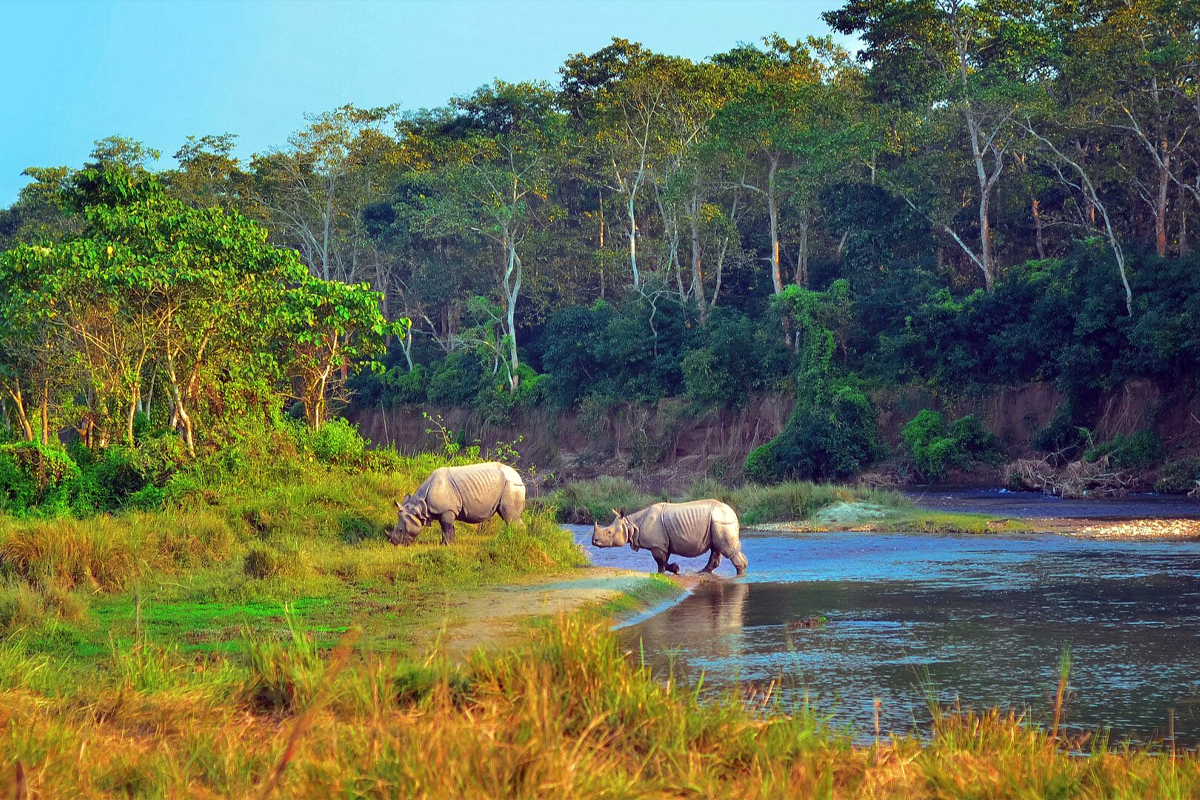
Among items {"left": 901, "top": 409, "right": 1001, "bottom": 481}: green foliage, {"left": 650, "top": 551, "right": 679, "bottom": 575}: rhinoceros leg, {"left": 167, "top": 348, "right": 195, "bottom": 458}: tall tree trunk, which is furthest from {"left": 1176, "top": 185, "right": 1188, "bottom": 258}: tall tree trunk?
{"left": 167, "top": 348, "right": 195, "bottom": 458}: tall tree trunk

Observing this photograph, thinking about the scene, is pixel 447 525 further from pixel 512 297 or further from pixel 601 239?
pixel 601 239

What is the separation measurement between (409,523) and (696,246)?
1218 inches

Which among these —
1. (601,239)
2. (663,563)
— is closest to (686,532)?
(663,563)

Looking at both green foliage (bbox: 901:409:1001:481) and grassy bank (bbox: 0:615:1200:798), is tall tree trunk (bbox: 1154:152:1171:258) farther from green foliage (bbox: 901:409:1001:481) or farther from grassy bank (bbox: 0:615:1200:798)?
grassy bank (bbox: 0:615:1200:798)

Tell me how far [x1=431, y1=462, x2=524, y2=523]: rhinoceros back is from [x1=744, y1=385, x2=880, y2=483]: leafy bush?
21.7 m

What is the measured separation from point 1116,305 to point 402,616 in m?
28.3

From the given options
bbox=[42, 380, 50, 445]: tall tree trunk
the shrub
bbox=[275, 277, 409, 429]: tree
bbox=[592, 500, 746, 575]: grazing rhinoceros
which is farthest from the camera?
bbox=[275, 277, 409, 429]: tree

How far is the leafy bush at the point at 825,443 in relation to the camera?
38562 millimetres

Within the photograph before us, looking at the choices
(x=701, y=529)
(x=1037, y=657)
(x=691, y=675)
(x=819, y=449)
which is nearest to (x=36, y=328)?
(x=701, y=529)

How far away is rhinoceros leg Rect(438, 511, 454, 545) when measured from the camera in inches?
663

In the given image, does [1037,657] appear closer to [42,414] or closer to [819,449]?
[42,414]

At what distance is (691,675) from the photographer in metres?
9.55

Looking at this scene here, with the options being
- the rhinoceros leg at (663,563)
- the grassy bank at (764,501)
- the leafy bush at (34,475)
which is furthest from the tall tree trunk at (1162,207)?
the leafy bush at (34,475)

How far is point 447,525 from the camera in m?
17.0
